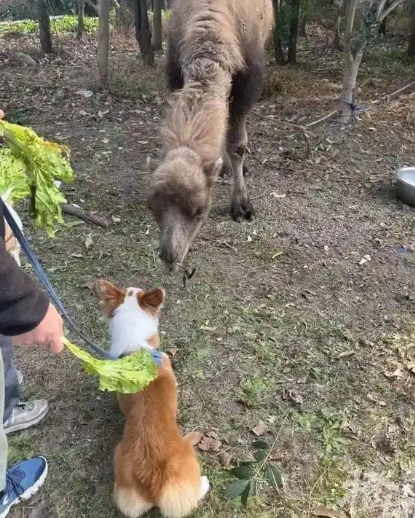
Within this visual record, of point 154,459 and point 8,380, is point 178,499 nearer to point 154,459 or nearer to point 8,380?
point 154,459

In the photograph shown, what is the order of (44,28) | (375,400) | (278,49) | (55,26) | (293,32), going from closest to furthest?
(375,400) < (293,32) < (278,49) < (44,28) < (55,26)

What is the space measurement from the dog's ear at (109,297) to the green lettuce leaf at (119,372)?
0.60 metres

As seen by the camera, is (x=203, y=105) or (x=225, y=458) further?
(x=203, y=105)

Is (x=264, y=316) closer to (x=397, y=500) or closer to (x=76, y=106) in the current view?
(x=397, y=500)

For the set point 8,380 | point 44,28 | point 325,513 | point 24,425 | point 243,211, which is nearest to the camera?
point 325,513

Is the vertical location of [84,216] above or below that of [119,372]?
below

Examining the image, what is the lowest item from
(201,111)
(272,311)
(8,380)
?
(272,311)

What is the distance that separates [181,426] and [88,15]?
14.0m

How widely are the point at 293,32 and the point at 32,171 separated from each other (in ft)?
24.0

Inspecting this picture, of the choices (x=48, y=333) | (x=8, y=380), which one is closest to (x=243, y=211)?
(x=8, y=380)

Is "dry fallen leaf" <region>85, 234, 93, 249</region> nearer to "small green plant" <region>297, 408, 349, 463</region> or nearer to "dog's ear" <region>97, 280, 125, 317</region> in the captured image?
"dog's ear" <region>97, 280, 125, 317</region>

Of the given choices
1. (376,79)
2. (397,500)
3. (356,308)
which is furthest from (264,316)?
(376,79)

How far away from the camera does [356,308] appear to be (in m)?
3.91

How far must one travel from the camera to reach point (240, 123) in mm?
5004
